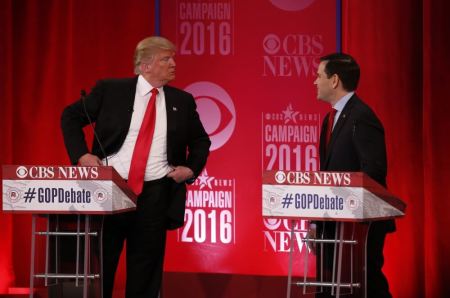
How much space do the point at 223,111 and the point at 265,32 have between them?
0.60 meters

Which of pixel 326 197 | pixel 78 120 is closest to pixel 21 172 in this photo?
pixel 78 120

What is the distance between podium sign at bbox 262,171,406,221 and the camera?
137 inches

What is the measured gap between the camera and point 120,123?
13.9ft

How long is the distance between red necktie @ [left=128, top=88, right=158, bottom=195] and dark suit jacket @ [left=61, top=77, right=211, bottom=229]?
8cm

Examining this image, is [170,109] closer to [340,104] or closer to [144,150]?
[144,150]

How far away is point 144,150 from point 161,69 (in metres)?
0.43

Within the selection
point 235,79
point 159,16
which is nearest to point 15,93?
point 159,16

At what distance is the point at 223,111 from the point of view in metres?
5.89

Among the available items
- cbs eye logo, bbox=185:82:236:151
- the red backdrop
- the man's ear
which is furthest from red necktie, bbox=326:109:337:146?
cbs eye logo, bbox=185:82:236:151

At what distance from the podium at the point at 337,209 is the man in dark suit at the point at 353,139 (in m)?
0.31

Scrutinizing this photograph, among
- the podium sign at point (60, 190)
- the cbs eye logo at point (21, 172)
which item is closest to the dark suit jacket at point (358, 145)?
the podium sign at point (60, 190)

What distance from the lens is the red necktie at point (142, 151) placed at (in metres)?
4.16

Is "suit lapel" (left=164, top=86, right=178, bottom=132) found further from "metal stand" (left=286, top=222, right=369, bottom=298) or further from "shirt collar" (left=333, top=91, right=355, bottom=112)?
"metal stand" (left=286, top=222, right=369, bottom=298)

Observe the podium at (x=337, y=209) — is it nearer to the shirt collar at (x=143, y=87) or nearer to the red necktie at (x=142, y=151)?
the red necktie at (x=142, y=151)
